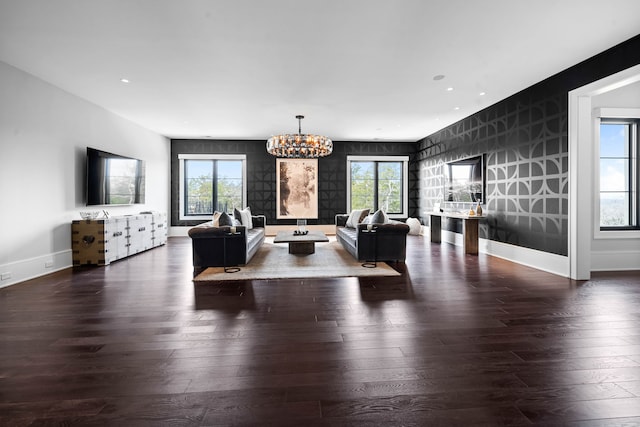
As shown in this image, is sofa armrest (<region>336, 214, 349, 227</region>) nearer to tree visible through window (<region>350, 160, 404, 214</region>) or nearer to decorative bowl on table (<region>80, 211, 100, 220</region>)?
tree visible through window (<region>350, 160, 404, 214</region>)

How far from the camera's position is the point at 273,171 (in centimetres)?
983

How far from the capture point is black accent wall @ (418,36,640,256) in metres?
4.30

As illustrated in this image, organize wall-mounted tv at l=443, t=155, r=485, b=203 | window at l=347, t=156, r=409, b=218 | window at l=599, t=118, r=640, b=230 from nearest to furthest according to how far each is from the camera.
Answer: window at l=599, t=118, r=640, b=230 < wall-mounted tv at l=443, t=155, r=485, b=203 < window at l=347, t=156, r=409, b=218

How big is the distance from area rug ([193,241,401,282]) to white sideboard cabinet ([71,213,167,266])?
79.5 inches

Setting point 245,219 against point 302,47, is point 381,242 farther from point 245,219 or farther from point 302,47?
point 245,219

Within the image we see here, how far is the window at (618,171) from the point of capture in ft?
16.6

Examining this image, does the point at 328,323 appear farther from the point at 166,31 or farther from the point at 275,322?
the point at 166,31

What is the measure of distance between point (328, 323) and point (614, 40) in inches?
179

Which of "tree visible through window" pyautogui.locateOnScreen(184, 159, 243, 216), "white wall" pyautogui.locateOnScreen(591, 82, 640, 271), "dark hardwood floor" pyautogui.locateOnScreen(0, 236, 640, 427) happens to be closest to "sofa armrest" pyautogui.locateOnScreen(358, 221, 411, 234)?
"dark hardwood floor" pyautogui.locateOnScreen(0, 236, 640, 427)

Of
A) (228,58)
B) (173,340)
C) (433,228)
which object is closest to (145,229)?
(228,58)

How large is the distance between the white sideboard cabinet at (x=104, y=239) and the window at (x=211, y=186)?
314 centimetres

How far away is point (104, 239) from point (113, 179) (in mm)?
1595

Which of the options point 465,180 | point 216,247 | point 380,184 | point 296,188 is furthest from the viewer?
point 380,184

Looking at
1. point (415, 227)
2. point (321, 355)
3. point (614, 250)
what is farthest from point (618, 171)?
point (321, 355)
